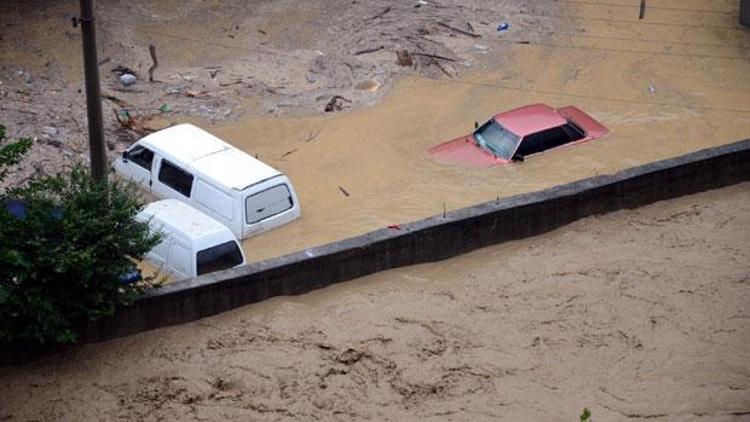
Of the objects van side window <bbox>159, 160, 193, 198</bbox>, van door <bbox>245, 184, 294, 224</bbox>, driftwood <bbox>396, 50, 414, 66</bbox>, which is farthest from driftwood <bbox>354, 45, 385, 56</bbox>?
van side window <bbox>159, 160, 193, 198</bbox>

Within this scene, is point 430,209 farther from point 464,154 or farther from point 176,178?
point 176,178

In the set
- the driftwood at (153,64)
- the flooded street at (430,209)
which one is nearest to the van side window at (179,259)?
the flooded street at (430,209)

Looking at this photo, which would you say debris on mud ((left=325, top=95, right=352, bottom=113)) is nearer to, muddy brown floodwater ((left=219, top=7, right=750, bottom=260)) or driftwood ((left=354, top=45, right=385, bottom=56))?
muddy brown floodwater ((left=219, top=7, right=750, bottom=260))

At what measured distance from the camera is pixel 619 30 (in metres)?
25.1

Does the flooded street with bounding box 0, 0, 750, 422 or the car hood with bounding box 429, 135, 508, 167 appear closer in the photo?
the flooded street with bounding box 0, 0, 750, 422

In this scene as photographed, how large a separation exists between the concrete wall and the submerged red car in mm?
3605

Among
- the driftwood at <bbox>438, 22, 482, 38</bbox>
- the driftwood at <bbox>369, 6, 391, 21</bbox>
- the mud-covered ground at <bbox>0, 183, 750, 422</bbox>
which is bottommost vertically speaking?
the mud-covered ground at <bbox>0, 183, 750, 422</bbox>

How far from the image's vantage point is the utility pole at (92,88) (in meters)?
14.6

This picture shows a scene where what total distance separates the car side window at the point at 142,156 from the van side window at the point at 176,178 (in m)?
0.31

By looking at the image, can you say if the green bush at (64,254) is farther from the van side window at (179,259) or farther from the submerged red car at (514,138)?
the submerged red car at (514,138)

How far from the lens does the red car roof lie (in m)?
19.9

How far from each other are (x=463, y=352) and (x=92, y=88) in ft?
17.9

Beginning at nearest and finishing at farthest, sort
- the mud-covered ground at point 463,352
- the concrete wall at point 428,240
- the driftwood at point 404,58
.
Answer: the mud-covered ground at point 463,352
the concrete wall at point 428,240
the driftwood at point 404,58

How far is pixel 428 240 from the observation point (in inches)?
567
